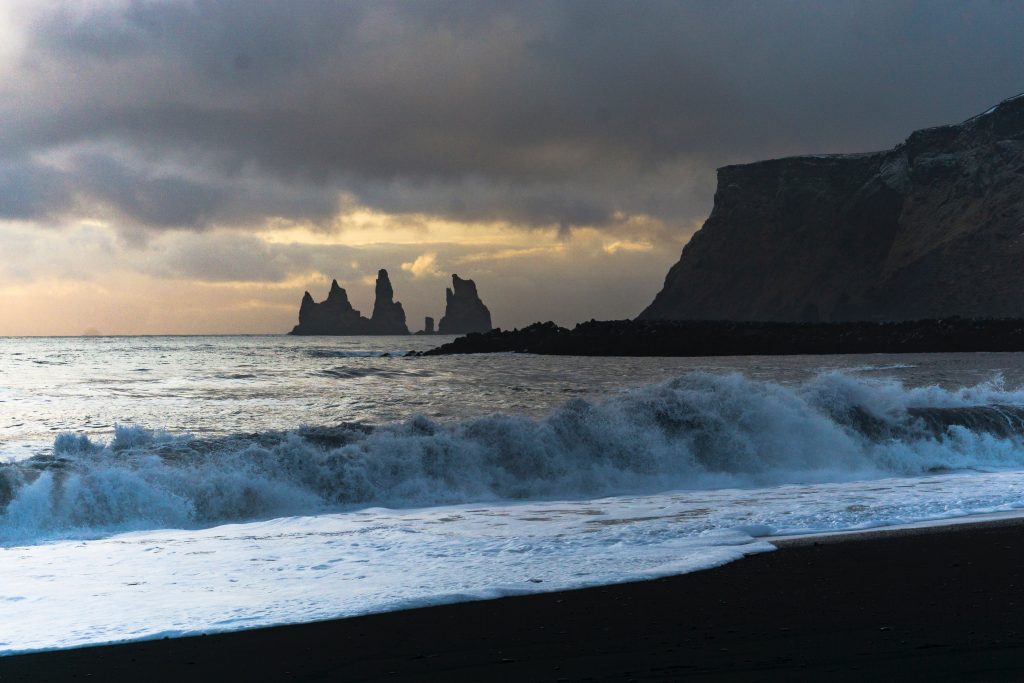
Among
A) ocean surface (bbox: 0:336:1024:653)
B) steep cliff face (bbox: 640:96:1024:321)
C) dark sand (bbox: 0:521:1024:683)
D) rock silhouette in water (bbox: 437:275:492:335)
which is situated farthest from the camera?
rock silhouette in water (bbox: 437:275:492:335)

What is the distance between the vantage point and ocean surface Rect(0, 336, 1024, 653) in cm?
622

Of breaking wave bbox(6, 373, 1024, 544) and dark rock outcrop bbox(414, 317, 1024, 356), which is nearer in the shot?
breaking wave bbox(6, 373, 1024, 544)

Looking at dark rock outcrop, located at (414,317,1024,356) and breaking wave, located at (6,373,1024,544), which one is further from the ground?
dark rock outcrop, located at (414,317,1024,356)

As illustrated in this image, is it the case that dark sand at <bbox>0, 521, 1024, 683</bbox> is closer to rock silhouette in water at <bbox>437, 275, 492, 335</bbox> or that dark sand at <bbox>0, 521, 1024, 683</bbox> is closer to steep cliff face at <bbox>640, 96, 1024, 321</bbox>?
steep cliff face at <bbox>640, 96, 1024, 321</bbox>

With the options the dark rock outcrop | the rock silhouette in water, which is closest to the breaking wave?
the dark rock outcrop

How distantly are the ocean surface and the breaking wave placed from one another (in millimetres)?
34

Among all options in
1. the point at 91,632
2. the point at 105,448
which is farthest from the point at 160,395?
the point at 91,632

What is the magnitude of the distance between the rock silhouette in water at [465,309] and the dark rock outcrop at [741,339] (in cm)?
12946

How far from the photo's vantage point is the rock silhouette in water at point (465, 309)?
19475 cm

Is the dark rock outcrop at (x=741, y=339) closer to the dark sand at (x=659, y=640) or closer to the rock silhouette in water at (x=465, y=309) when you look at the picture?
the dark sand at (x=659, y=640)

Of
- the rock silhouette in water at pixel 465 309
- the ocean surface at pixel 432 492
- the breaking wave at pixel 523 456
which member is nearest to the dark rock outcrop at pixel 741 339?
the ocean surface at pixel 432 492

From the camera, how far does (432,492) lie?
35.6 ft

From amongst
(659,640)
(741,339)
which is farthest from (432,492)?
(741,339)

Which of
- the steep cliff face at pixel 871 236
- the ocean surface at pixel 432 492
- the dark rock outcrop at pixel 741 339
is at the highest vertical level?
the steep cliff face at pixel 871 236
